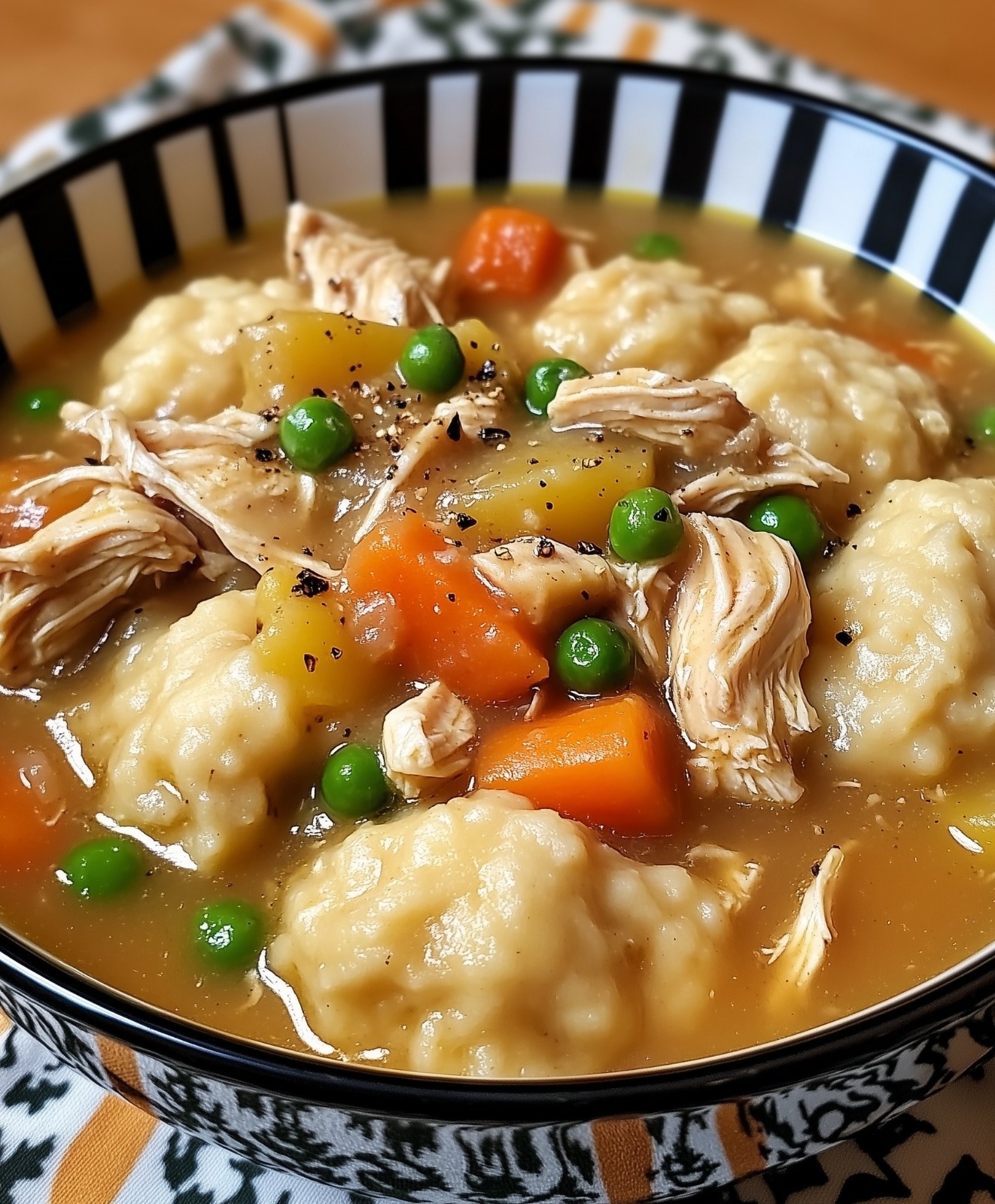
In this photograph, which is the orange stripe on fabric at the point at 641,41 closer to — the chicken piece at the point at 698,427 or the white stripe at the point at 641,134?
Result: the white stripe at the point at 641,134

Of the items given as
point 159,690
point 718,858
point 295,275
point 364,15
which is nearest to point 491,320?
point 295,275

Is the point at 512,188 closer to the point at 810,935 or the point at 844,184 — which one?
the point at 844,184

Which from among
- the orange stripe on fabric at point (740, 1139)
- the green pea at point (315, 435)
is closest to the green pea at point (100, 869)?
the green pea at point (315, 435)

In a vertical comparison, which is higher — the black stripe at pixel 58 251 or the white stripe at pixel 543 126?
the white stripe at pixel 543 126

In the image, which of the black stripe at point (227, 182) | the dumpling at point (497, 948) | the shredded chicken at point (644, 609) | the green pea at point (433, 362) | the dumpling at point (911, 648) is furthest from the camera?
the black stripe at point (227, 182)

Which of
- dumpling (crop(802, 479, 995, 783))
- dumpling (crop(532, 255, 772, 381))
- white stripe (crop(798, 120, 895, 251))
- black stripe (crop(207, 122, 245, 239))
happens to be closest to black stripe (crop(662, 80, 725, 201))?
white stripe (crop(798, 120, 895, 251))

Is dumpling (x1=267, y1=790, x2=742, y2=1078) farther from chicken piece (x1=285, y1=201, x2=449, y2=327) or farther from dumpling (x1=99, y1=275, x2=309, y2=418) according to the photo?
chicken piece (x1=285, y1=201, x2=449, y2=327)

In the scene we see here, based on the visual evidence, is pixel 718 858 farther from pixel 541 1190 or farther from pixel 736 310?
pixel 736 310
